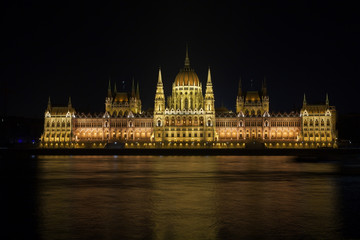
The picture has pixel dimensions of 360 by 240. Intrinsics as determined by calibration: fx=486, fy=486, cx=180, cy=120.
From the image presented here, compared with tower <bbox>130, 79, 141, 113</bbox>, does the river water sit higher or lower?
lower

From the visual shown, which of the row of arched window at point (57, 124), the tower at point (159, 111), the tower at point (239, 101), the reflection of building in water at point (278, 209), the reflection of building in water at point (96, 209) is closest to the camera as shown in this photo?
the reflection of building in water at point (278, 209)

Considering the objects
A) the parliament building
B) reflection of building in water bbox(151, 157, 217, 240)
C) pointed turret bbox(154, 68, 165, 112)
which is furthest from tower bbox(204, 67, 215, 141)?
reflection of building in water bbox(151, 157, 217, 240)

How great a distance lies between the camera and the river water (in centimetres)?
1916

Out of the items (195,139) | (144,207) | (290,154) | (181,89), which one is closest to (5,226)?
(144,207)

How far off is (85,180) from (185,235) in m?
22.7

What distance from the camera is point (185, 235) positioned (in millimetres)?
18500

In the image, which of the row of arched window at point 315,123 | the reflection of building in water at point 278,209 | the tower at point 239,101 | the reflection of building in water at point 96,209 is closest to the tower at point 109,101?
the tower at point 239,101

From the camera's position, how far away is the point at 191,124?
136m

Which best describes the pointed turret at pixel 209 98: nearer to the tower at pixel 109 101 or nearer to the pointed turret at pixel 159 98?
the pointed turret at pixel 159 98

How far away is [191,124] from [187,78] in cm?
1677

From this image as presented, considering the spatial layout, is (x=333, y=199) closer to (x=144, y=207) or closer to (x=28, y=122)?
(x=144, y=207)

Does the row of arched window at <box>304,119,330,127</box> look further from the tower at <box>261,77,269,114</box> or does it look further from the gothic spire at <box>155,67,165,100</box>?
the gothic spire at <box>155,67,165,100</box>

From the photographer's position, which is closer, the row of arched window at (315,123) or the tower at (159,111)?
the row of arched window at (315,123)

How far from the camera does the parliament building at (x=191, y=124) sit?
133 metres
